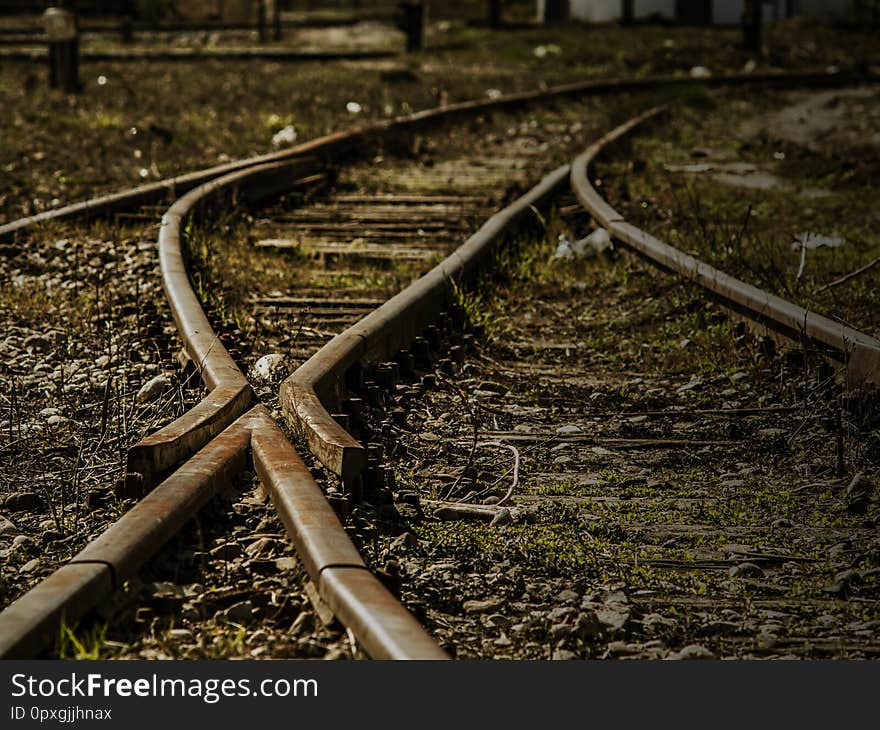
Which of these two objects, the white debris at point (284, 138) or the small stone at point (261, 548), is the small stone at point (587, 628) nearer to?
the small stone at point (261, 548)

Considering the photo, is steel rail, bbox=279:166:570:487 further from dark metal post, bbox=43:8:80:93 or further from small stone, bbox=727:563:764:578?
dark metal post, bbox=43:8:80:93

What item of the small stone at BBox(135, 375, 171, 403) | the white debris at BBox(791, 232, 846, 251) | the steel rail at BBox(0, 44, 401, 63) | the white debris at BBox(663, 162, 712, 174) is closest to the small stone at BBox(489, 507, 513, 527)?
the small stone at BBox(135, 375, 171, 403)

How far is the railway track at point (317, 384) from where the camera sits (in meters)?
3.06

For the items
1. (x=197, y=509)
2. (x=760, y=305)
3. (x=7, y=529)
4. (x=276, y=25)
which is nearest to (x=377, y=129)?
(x=760, y=305)

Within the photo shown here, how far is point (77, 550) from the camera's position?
12.2 feet

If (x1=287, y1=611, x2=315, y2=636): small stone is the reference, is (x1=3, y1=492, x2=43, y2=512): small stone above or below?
below

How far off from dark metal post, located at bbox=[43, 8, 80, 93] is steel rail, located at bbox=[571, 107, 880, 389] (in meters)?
8.71

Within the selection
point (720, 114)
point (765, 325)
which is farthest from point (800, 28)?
point (765, 325)

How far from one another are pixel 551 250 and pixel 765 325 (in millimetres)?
2567

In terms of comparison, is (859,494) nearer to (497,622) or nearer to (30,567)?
(497,622)

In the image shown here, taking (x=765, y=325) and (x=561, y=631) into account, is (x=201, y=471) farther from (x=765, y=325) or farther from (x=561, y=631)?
(x=765, y=325)

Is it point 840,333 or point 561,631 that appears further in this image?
point 840,333

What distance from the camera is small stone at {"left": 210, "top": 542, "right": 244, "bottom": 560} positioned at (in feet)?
11.8

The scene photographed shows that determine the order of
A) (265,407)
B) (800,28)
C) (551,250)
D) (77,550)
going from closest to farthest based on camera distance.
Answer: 1. (77,550)
2. (265,407)
3. (551,250)
4. (800,28)
